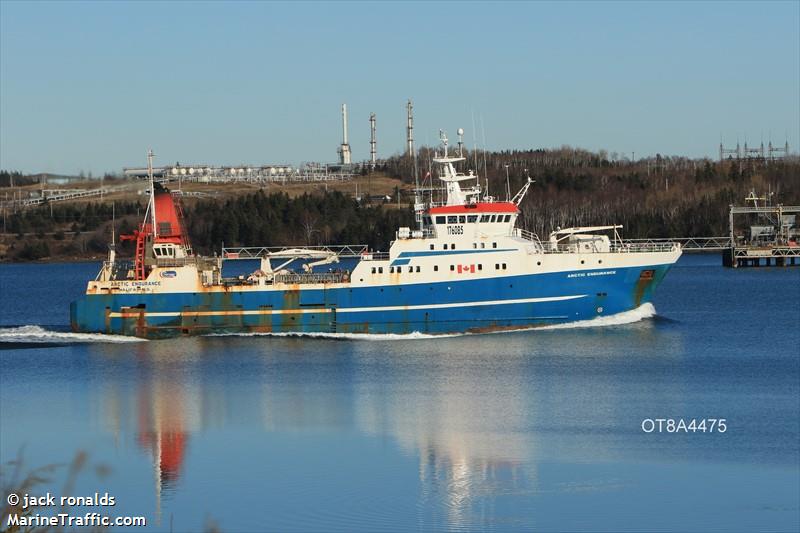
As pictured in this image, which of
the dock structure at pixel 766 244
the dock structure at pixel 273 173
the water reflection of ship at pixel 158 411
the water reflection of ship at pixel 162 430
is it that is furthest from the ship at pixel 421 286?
the dock structure at pixel 273 173

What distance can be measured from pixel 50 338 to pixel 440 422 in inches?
939

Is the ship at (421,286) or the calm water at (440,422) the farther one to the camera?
the ship at (421,286)

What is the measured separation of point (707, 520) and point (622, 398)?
1255 centimetres

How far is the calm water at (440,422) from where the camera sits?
24.2 meters

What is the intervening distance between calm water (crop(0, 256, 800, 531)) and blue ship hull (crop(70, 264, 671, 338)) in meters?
0.78

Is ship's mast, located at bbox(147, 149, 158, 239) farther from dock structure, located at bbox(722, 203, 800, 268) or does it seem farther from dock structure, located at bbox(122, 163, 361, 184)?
dock structure, located at bbox(122, 163, 361, 184)

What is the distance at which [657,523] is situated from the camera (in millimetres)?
22828

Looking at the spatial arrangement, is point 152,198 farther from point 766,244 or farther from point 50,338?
point 766,244

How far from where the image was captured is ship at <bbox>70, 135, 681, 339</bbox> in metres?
47.6

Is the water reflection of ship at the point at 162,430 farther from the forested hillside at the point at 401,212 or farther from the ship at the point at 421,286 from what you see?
the forested hillside at the point at 401,212

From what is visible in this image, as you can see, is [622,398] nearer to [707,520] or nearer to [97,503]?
[707,520]

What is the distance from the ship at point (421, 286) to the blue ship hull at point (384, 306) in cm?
4

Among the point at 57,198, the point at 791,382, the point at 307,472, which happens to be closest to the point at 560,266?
the point at 791,382

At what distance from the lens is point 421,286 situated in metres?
47.9
